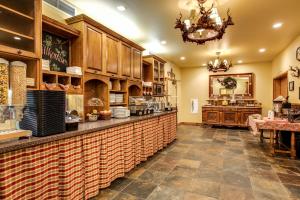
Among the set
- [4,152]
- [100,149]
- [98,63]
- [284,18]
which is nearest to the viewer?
[4,152]

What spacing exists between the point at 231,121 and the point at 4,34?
24.8ft

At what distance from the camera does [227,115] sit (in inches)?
294

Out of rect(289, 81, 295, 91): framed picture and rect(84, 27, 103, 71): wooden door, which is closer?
rect(84, 27, 103, 71): wooden door

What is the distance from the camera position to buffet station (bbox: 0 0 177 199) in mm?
1539

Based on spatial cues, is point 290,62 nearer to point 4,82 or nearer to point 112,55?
point 112,55

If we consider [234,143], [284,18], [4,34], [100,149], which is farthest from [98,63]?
[234,143]

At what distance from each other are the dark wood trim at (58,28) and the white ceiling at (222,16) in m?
0.65

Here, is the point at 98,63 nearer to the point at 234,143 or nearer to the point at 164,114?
the point at 164,114

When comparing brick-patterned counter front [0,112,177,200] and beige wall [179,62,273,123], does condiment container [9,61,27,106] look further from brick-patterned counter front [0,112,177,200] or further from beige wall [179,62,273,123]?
beige wall [179,62,273,123]

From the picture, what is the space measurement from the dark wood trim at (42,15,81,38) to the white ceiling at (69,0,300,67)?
649 mm

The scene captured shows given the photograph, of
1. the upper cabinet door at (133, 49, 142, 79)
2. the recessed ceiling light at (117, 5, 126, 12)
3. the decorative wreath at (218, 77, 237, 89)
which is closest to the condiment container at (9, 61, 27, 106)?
the recessed ceiling light at (117, 5, 126, 12)

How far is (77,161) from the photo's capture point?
77.0 inches

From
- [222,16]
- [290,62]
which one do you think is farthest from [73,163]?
[290,62]

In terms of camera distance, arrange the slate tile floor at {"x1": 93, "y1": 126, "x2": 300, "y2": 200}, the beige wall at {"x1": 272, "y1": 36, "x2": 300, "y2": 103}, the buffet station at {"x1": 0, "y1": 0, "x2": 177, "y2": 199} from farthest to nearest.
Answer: the beige wall at {"x1": 272, "y1": 36, "x2": 300, "y2": 103}, the slate tile floor at {"x1": 93, "y1": 126, "x2": 300, "y2": 200}, the buffet station at {"x1": 0, "y1": 0, "x2": 177, "y2": 199}
